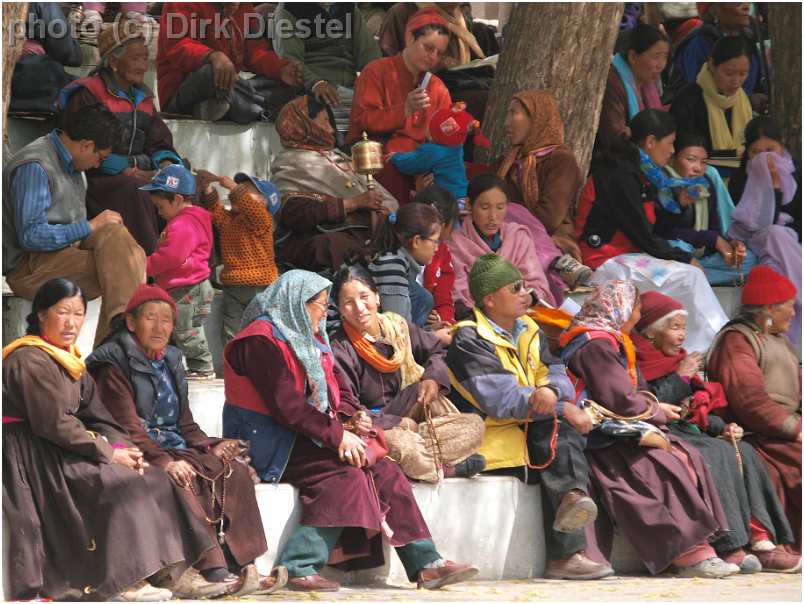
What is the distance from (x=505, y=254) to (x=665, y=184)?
1540 mm

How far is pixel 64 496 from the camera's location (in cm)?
730

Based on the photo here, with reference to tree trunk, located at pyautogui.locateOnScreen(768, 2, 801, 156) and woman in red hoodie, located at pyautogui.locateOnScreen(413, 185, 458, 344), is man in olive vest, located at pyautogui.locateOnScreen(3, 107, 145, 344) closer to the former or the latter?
woman in red hoodie, located at pyautogui.locateOnScreen(413, 185, 458, 344)

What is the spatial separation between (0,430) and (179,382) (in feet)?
3.34

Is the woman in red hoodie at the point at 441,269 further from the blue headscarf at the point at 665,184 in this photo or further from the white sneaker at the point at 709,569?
the white sneaker at the point at 709,569

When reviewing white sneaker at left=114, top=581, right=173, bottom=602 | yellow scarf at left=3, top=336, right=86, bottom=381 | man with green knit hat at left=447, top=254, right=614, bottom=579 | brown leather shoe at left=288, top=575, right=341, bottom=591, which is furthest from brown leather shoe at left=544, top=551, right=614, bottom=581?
yellow scarf at left=3, top=336, right=86, bottom=381

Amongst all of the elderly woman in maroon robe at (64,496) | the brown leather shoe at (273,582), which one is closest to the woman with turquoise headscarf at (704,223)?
the brown leather shoe at (273,582)

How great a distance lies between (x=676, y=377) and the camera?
31.1 ft

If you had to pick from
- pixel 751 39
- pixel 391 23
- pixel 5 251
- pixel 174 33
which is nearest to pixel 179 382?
pixel 5 251

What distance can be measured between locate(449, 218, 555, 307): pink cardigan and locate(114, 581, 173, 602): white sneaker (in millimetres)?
A: 3274

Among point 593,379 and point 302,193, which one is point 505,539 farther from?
point 302,193

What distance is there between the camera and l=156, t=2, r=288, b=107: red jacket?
11.3 metres

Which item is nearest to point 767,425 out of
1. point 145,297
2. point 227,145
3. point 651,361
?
point 651,361

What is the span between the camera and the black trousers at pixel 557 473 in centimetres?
866

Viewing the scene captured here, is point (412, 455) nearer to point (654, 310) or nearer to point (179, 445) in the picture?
point (179, 445)
